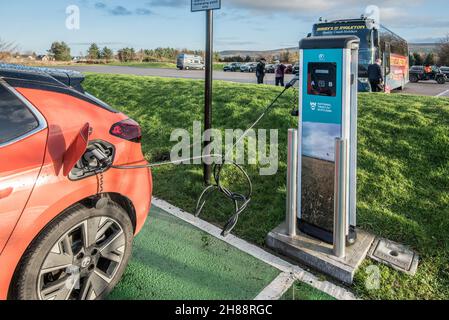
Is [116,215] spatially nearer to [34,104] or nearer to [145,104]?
[34,104]

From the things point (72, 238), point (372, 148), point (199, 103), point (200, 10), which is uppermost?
point (200, 10)

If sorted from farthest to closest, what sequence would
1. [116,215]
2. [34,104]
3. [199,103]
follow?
[199,103] < [116,215] < [34,104]

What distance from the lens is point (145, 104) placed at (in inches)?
389

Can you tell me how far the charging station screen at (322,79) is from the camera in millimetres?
3006

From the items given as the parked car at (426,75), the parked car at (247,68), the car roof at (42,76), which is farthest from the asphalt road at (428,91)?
the parked car at (247,68)

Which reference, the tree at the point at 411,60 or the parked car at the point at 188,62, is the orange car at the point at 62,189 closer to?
the parked car at the point at 188,62

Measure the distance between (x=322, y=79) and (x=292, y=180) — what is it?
2.98 feet

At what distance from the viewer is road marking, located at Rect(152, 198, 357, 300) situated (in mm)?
2834

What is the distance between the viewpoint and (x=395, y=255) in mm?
3266

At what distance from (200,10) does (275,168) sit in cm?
228

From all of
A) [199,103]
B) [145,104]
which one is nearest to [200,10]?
[199,103]

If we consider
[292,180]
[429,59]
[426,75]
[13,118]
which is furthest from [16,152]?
[429,59]

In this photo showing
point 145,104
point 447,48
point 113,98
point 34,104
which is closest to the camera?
point 34,104

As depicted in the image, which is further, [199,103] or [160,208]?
[199,103]
